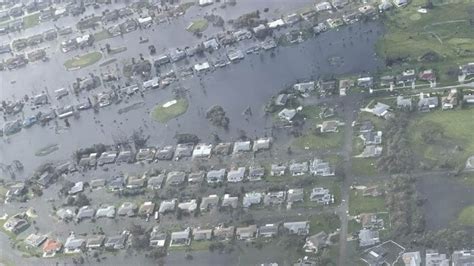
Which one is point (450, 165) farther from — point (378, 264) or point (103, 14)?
point (103, 14)

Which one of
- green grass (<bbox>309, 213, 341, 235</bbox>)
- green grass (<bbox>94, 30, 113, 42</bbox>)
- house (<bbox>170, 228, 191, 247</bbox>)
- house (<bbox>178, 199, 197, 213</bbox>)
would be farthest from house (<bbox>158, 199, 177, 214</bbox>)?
green grass (<bbox>94, 30, 113, 42</bbox>)

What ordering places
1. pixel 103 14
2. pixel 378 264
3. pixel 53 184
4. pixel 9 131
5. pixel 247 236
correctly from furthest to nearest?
pixel 103 14
pixel 9 131
pixel 53 184
pixel 247 236
pixel 378 264

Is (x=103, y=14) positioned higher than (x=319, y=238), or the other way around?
(x=103, y=14)

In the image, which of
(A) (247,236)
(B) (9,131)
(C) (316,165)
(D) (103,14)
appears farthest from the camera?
(D) (103,14)

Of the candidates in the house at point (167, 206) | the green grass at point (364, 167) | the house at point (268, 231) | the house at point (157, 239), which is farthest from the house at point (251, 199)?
the green grass at point (364, 167)

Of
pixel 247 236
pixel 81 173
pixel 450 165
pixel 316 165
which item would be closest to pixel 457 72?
pixel 450 165

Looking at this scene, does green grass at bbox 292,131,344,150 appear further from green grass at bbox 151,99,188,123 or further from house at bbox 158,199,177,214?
green grass at bbox 151,99,188,123

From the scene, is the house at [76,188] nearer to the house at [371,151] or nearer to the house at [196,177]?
the house at [196,177]
